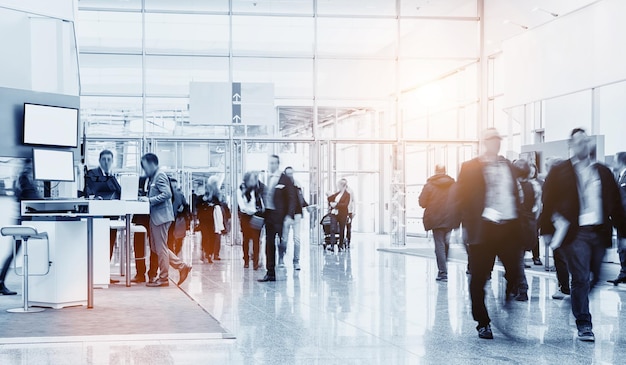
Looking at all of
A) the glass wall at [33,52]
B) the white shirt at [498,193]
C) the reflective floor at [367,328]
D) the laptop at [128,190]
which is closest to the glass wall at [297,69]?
the glass wall at [33,52]

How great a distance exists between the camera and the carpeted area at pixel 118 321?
6.56 m

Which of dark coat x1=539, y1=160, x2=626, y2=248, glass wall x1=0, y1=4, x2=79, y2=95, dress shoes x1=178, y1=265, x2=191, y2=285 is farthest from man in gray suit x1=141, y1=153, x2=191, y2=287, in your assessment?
dark coat x1=539, y1=160, x2=626, y2=248

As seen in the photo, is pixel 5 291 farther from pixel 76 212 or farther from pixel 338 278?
pixel 338 278

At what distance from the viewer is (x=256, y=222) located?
13148 millimetres

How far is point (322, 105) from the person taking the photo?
71.1 ft

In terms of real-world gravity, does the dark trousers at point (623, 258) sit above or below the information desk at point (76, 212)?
below

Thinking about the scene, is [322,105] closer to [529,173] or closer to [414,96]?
[414,96]

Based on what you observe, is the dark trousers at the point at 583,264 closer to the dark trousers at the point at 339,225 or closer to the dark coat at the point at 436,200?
the dark coat at the point at 436,200

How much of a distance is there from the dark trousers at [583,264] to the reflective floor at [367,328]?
0.84ft

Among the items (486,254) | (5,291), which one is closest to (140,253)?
(5,291)

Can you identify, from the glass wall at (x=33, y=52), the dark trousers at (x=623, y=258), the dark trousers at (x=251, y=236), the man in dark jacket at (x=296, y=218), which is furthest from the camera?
the dark trousers at (x=251, y=236)

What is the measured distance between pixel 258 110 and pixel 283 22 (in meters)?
2.77

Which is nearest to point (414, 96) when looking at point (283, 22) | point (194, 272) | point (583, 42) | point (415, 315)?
point (283, 22)

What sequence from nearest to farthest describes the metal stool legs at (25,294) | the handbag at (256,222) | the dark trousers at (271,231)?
1. the metal stool legs at (25,294)
2. the dark trousers at (271,231)
3. the handbag at (256,222)
